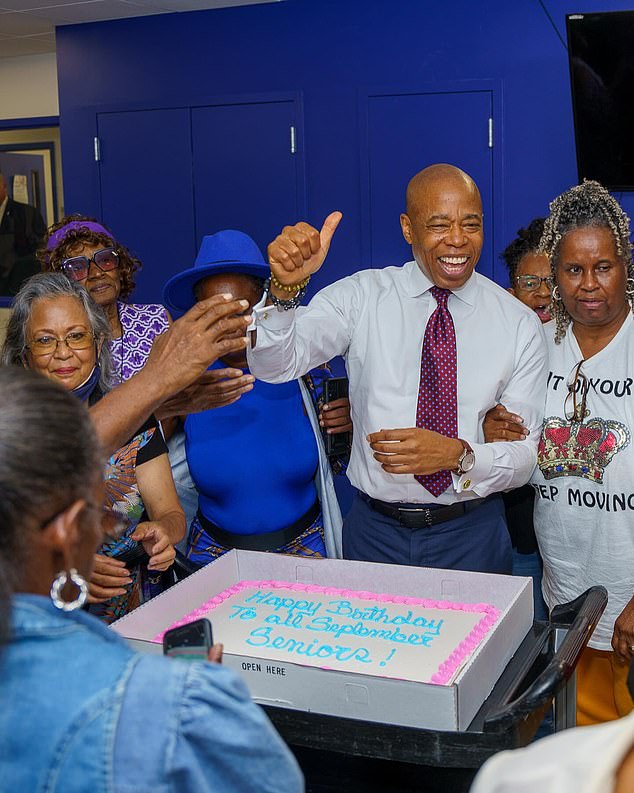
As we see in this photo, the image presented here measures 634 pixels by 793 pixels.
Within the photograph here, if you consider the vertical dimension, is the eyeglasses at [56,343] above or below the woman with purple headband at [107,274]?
below

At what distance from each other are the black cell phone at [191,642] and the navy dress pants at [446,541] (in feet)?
4.87

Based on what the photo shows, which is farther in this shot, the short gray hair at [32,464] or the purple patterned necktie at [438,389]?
the purple patterned necktie at [438,389]

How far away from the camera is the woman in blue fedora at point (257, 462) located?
9.01ft

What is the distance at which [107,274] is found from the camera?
3.61 metres

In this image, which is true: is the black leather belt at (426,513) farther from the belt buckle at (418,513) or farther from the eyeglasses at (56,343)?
the eyeglasses at (56,343)

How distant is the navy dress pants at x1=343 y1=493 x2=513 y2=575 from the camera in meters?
2.67

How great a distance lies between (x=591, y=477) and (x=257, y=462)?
0.92 metres

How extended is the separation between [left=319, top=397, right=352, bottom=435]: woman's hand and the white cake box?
0.56 metres

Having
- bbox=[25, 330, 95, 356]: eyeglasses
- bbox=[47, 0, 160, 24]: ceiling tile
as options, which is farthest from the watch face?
bbox=[47, 0, 160, 24]: ceiling tile

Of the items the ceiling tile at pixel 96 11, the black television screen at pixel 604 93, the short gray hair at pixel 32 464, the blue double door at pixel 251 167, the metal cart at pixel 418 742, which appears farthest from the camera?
the ceiling tile at pixel 96 11

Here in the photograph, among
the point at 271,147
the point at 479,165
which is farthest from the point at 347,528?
the point at 271,147

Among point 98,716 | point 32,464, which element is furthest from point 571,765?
point 32,464

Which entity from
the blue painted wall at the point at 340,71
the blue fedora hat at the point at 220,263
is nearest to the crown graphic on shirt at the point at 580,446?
the blue fedora hat at the point at 220,263

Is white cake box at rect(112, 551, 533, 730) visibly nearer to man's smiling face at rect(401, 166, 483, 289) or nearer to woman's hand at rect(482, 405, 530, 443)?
woman's hand at rect(482, 405, 530, 443)
